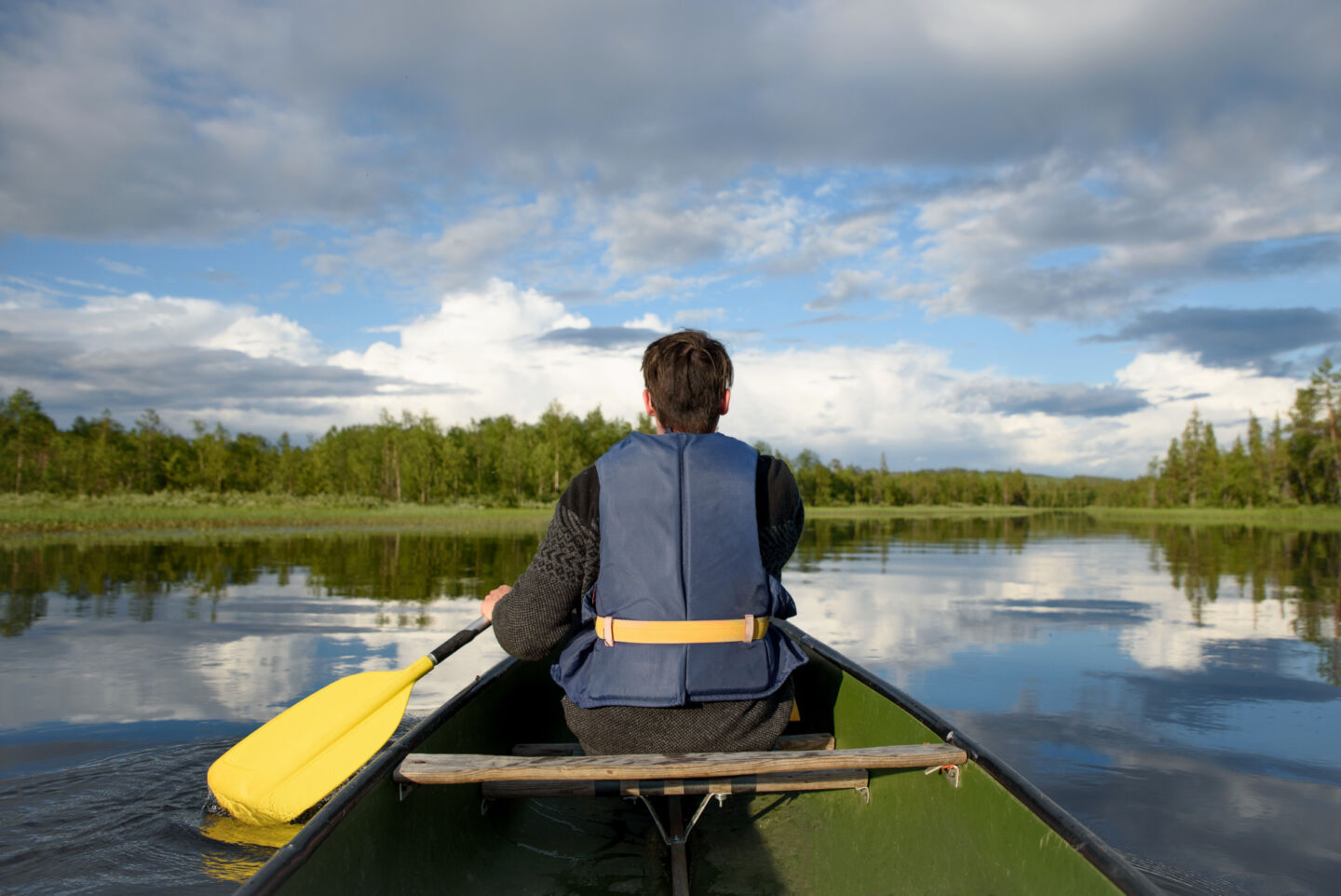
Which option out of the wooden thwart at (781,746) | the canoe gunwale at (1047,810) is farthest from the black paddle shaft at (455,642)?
the canoe gunwale at (1047,810)

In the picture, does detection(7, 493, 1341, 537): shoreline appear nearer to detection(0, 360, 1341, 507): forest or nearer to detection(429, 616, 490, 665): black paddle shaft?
detection(0, 360, 1341, 507): forest

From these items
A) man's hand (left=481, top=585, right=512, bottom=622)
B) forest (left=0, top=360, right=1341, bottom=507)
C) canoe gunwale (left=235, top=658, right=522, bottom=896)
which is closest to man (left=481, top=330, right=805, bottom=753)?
man's hand (left=481, top=585, right=512, bottom=622)

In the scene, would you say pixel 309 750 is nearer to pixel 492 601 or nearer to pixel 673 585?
pixel 492 601

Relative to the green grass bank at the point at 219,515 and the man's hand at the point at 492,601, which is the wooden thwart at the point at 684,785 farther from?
the green grass bank at the point at 219,515

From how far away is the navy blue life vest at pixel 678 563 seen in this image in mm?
2453

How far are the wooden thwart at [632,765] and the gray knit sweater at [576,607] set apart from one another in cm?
10

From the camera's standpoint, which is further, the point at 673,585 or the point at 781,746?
the point at 781,746

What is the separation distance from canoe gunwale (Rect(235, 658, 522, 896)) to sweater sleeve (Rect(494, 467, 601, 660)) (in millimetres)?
495

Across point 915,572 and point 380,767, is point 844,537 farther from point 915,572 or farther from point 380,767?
point 380,767

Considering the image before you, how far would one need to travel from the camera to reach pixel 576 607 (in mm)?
2701

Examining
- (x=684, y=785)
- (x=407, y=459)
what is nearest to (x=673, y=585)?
(x=684, y=785)

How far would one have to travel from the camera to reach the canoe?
6.86 feet

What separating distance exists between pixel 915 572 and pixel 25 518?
29525 mm

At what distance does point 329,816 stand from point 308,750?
5.50 feet
